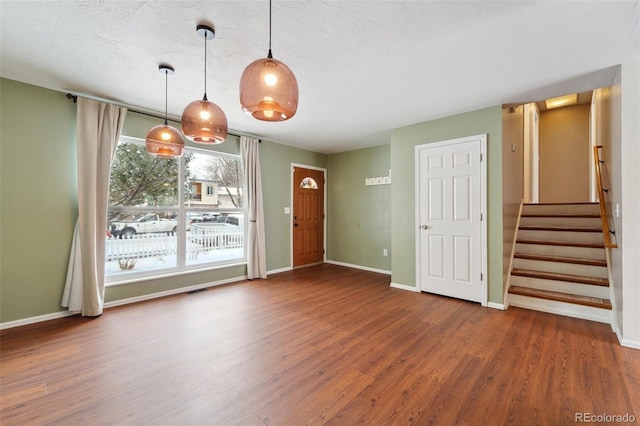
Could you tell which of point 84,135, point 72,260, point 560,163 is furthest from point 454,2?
point 560,163

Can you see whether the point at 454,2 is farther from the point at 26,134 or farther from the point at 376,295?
the point at 26,134

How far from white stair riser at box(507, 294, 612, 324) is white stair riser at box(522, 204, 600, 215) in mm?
1963

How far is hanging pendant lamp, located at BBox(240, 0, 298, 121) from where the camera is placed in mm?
1440

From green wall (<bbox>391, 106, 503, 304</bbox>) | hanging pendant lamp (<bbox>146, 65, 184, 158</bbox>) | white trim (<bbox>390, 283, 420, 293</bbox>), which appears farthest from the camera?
white trim (<bbox>390, 283, 420, 293</bbox>)

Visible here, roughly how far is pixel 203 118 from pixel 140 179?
2449 mm

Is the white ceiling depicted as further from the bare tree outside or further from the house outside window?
the bare tree outside

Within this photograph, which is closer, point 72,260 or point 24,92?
point 24,92

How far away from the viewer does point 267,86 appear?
4.71 ft

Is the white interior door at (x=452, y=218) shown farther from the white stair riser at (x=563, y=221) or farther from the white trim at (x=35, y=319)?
the white trim at (x=35, y=319)

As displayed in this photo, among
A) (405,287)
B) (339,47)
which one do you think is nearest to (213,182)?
(339,47)

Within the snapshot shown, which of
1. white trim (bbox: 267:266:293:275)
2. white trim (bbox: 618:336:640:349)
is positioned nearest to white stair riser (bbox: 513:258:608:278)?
white trim (bbox: 618:336:640:349)

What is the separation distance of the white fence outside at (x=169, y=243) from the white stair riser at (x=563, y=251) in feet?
15.5

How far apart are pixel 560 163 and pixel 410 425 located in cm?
685

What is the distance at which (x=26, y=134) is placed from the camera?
2.98 meters
